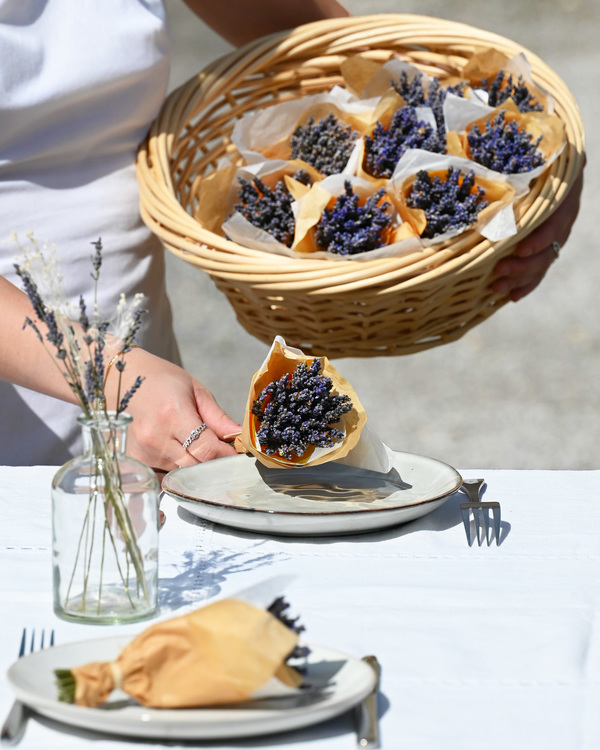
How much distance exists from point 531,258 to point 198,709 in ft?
3.06

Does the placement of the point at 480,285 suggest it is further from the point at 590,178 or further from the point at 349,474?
the point at 590,178

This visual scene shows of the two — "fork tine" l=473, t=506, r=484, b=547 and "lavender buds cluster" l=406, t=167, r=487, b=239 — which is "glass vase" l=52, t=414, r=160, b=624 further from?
"lavender buds cluster" l=406, t=167, r=487, b=239

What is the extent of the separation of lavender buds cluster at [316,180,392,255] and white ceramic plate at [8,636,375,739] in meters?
0.70

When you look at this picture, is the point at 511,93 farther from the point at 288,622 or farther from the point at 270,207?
the point at 288,622

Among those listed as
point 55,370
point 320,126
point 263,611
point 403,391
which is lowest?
point 403,391

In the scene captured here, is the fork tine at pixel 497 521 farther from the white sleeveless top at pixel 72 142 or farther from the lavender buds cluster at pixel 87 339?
the white sleeveless top at pixel 72 142

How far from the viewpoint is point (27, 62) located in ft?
4.00

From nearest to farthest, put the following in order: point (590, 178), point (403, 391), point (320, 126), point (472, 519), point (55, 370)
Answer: point (472, 519) → point (55, 370) → point (320, 126) → point (403, 391) → point (590, 178)

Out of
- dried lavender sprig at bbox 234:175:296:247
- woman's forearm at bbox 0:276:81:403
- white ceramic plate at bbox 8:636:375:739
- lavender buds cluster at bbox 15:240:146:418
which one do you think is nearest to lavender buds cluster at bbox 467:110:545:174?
dried lavender sprig at bbox 234:175:296:247

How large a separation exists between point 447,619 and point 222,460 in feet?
1.18

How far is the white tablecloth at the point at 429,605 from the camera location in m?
0.47

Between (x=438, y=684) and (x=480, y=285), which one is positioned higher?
(x=438, y=684)

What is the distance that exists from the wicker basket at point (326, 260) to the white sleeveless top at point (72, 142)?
7 centimetres

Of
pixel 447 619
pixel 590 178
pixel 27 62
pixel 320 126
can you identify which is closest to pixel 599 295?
pixel 590 178
